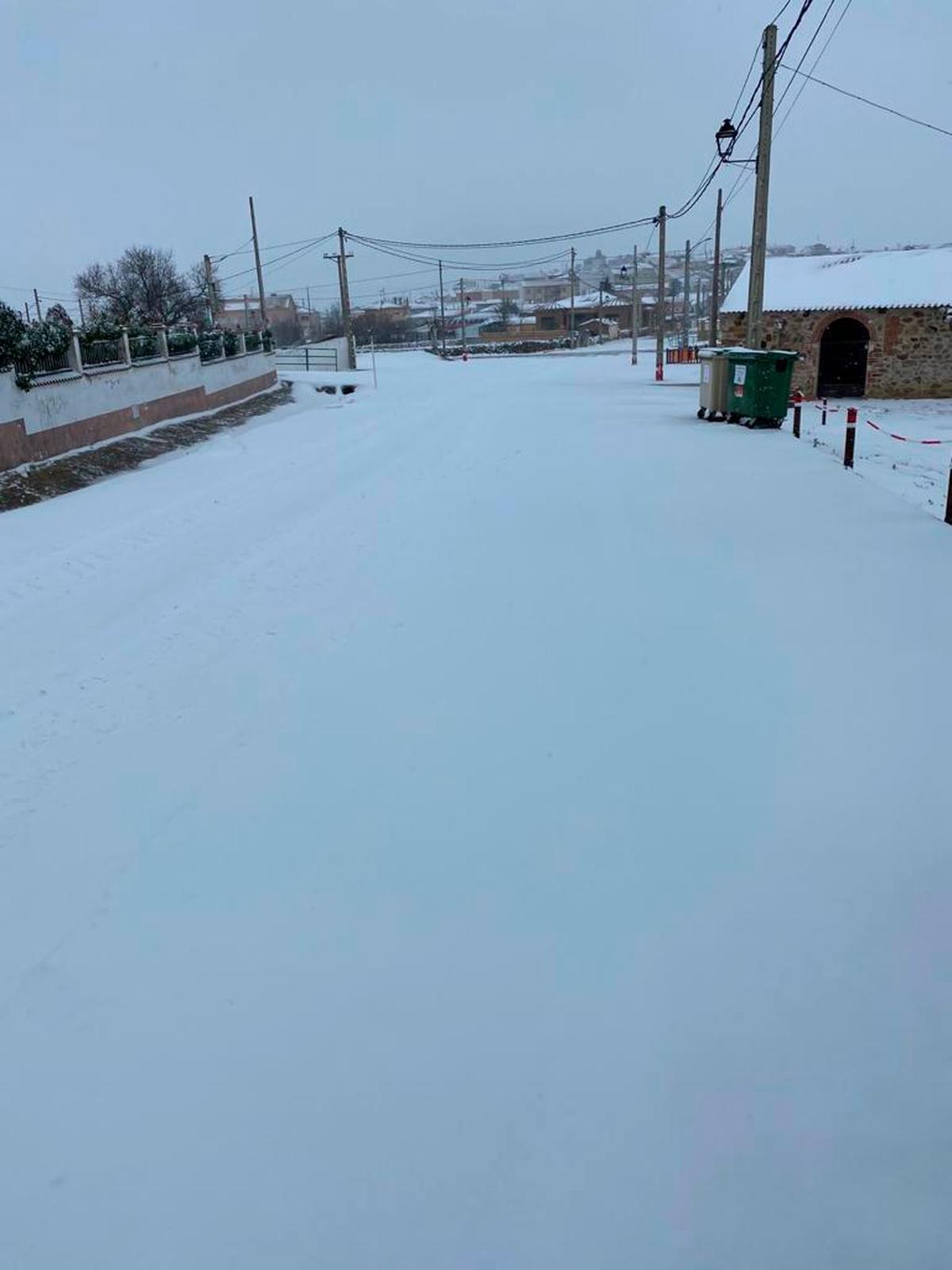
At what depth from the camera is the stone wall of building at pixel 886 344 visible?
29.1 meters

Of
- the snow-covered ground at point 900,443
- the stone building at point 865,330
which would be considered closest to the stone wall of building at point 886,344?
the stone building at point 865,330

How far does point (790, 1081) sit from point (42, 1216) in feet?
7.43

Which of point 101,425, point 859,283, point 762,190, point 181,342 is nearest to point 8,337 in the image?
point 101,425

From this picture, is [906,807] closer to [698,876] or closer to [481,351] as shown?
[698,876]

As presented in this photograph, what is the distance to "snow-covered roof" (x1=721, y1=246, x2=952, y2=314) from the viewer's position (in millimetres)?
29297

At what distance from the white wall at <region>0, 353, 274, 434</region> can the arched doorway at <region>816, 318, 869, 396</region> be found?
1808 cm

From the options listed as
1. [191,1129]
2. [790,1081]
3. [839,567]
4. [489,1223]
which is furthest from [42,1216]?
[839,567]

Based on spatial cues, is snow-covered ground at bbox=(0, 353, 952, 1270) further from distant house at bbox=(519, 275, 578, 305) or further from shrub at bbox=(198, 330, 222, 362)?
distant house at bbox=(519, 275, 578, 305)

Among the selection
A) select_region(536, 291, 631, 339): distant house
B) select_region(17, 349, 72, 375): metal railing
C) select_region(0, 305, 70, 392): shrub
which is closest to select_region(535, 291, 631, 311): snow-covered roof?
select_region(536, 291, 631, 339): distant house

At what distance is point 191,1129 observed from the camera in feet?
9.96

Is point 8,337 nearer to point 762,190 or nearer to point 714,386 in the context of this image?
point 714,386

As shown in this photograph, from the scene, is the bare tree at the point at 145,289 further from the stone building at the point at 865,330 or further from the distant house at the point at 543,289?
the distant house at the point at 543,289

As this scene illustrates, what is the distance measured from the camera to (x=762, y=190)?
19.9 m

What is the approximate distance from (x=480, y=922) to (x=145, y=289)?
5637 centimetres
